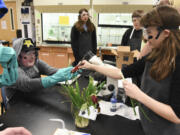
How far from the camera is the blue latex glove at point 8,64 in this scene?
129 centimetres

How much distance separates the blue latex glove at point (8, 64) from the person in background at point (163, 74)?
989 mm

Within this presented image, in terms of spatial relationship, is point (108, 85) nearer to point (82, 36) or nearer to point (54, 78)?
point (54, 78)

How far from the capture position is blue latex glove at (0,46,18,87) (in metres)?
1.29

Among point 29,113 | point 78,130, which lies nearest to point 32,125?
point 29,113

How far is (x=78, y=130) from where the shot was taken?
44.7 inches

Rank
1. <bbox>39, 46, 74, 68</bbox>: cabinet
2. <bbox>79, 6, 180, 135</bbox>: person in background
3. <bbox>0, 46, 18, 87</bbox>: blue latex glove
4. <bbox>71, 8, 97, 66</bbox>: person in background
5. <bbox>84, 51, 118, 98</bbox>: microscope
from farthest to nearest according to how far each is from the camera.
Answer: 1. <bbox>39, 46, 74, 68</bbox>: cabinet
2. <bbox>71, 8, 97, 66</bbox>: person in background
3. <bbox>84, 51, 118, 98</bbox>: microscope
4. <bbox>0, 46, 18, 87</bbox>: blue latex glove
5. <bbox>79, 6, 180, 135</bbox>: person in background

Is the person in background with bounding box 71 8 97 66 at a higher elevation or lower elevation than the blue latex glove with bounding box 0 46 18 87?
higher

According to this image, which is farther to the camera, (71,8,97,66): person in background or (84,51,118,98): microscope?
(71,8,97,66): person in background

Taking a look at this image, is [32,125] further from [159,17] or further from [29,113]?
[159,17]

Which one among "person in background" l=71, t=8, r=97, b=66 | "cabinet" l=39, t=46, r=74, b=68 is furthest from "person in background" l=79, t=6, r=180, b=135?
"cabinet" l=39, t=46, r=74, b=68

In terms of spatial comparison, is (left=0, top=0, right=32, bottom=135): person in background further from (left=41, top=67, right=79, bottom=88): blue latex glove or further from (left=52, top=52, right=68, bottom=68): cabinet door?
(left=52, top=52, right=68, bottom=68): cabinet door

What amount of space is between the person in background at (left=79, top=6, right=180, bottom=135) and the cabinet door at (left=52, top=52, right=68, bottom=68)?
143 inches

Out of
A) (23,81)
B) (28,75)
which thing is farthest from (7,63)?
(28,75)

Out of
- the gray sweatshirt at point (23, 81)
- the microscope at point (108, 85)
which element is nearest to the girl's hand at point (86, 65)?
the microscope at point (108, 85)
